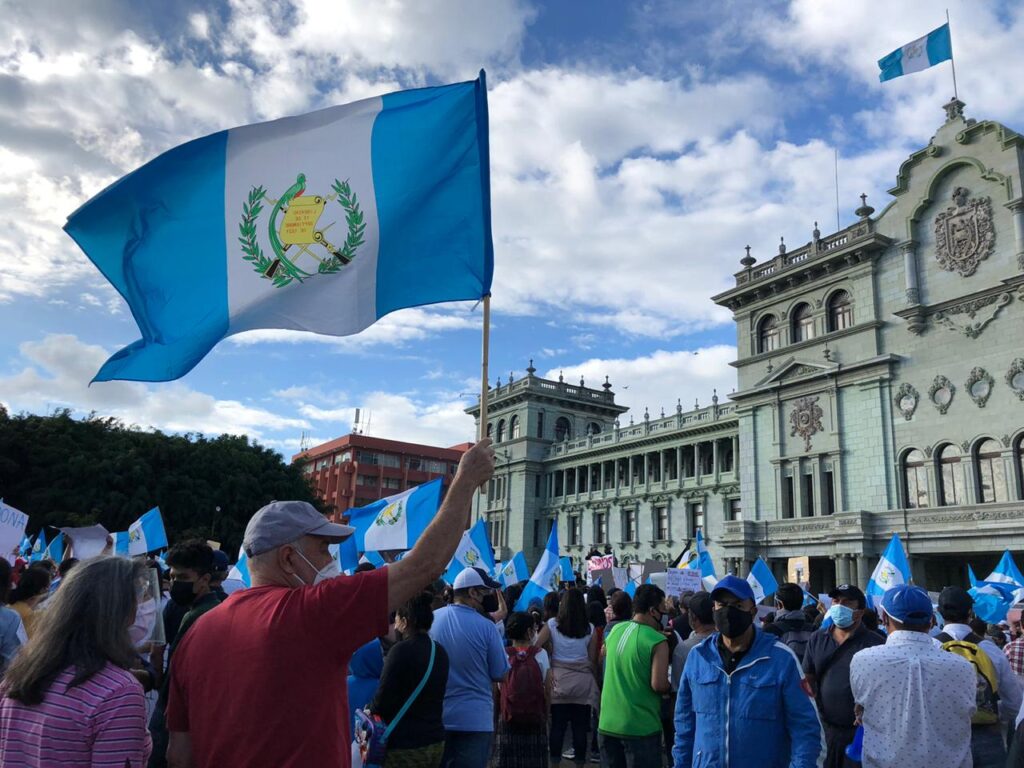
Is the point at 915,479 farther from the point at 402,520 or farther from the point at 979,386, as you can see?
the point at 402,520

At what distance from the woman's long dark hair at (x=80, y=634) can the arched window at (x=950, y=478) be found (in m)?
31.1

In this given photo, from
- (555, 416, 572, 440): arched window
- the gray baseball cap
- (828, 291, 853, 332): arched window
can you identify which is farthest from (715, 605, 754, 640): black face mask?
(555, 416, 572, 440): arched window

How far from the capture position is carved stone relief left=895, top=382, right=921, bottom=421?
30.5 meters

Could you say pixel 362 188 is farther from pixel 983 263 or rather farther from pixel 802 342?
pixel 802 342

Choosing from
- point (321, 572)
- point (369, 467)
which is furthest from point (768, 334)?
point (369, 467)

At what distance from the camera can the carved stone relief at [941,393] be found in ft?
96.6

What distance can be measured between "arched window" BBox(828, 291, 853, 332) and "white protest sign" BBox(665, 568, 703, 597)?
22.0 metres

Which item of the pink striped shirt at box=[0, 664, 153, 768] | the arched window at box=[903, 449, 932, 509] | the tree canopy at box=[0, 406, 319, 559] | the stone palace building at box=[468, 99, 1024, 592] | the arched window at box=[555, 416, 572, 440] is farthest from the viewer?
the arched window at box=[555, 416, 572, 440]

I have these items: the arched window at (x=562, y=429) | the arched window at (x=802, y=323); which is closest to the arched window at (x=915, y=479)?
the arched window at (x=802, y=323)

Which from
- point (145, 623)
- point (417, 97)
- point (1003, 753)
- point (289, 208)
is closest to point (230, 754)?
point (145, 623)

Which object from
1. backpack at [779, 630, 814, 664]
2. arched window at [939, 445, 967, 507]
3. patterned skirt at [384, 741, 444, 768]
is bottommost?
patterned skirt at [384, 741, 444, 768]

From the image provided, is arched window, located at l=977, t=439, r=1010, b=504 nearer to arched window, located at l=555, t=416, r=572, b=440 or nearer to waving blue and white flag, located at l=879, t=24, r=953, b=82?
waving blue and white flag, located at l=879, t=24, r=953, b=82

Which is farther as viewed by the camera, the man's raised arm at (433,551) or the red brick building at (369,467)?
the red brick building at (369,467)

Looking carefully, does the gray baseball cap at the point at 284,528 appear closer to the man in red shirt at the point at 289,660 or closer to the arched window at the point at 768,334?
the man in red shirt at the point at 289,660
